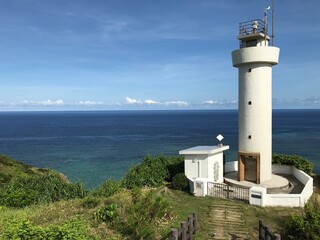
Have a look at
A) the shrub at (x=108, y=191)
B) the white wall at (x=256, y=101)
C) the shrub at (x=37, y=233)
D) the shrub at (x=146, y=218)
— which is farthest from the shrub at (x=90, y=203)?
the white wall at (x=256, y=101)

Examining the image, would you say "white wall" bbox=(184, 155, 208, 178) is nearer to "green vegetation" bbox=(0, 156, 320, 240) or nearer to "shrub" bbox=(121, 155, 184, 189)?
"green vegetation" bbox=(0, 156, 320, 240)

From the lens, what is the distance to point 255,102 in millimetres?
20625

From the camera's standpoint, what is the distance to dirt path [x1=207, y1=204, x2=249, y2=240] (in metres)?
12.1

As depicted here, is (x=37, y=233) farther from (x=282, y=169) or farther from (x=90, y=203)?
(x=282, y=169)

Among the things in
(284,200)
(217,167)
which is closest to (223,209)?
(284,200)

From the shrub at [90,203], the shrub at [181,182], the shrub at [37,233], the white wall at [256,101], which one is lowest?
the shrub at [181,182]

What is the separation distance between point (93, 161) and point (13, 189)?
120ft

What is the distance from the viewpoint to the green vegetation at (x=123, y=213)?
9.96m

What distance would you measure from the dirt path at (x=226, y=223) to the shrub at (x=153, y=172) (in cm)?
610

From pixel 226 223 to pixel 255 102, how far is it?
10253mm

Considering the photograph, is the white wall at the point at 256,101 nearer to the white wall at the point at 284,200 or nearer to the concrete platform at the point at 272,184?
the concrete platform at the point at 272,184

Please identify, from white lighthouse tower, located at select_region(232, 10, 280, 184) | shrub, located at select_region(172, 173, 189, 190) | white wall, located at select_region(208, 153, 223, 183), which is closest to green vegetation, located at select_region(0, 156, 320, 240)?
shrub, located at select_region(172, 173, 189, 190)

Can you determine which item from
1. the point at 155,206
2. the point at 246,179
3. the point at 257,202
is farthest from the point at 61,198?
the point at 246,179

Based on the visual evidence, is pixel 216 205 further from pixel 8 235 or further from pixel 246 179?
pixel 8 235
